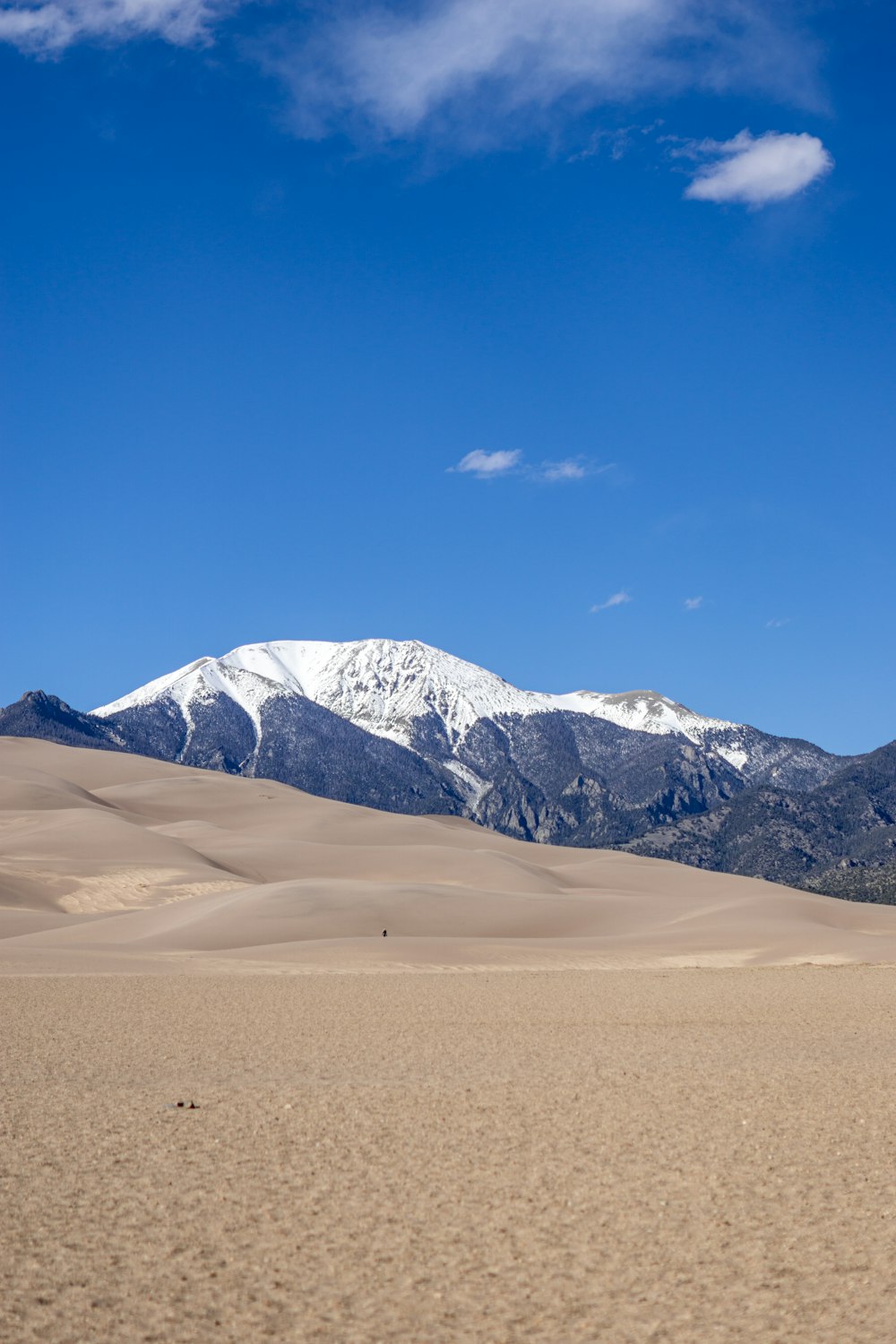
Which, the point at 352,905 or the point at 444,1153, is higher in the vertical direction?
the point at 352,905

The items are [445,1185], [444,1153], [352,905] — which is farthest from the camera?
[352,905]

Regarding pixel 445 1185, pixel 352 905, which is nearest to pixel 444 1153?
pixel 445 1185

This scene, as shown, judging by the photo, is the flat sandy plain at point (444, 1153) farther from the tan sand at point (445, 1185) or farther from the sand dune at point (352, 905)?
the sand dune at point (352, 905)

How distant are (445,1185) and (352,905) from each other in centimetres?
4102

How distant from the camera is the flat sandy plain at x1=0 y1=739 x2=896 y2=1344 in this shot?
8.78 m

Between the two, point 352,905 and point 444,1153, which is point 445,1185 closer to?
point 444,1153

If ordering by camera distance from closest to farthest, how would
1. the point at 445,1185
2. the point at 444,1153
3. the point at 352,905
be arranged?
1. the point at 445,1185
2. the point at 444,1153
3. the point at 352,905

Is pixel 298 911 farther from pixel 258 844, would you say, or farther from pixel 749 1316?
pixel 749 1316

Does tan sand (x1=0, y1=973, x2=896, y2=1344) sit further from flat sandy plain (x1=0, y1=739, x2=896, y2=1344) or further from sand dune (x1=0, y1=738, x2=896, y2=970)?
sand dune (x1=0, y1=738, x2=896, y2=970)

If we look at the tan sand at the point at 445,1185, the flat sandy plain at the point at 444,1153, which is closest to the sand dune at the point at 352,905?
the flat sandy plain at the point at 444,1153

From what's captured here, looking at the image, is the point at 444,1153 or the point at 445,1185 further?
the point at 444,1153

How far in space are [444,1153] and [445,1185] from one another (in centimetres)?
125

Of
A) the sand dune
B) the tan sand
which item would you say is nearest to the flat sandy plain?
the tan sand

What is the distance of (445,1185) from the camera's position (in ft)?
38.7
